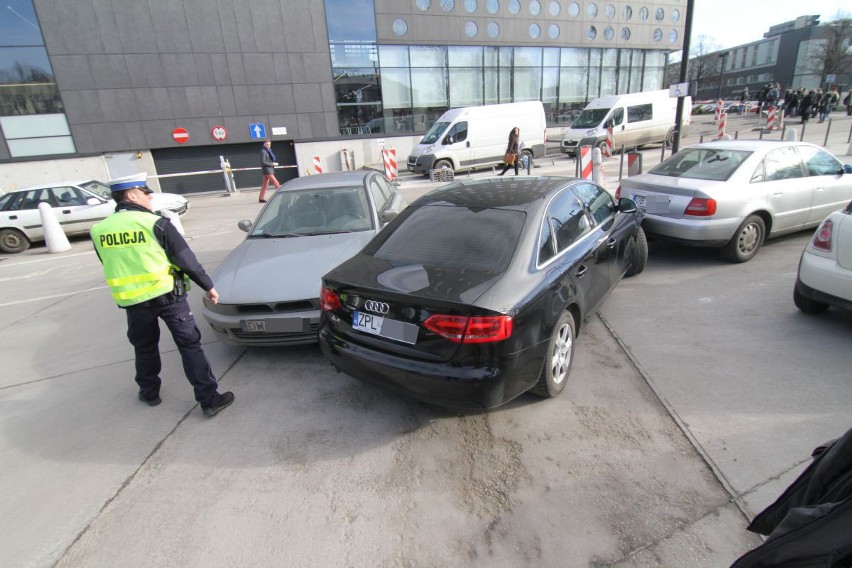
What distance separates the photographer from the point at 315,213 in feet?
17.7

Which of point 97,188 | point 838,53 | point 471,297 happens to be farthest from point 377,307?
point 838,53

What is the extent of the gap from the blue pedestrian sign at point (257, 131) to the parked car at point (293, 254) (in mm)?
16633

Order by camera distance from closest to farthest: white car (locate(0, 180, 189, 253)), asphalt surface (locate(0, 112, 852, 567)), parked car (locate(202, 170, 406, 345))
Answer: asphalt surface (locate(0, 112, 852, 567)), parked car (locate(202, 170, 406, 345)), white car (locate(0, 180, 189, 253))

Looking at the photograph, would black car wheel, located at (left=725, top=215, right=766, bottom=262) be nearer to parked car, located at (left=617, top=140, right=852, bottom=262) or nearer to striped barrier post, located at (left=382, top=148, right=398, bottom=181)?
parked car, located at (left=617, top=140, right=852, bottom=262)

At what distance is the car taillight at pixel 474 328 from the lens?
2.73 m

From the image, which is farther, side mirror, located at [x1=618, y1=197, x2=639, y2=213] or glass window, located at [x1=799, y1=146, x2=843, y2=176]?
glass window, located at [x1=799, y1=146, x2=843, y2=176]

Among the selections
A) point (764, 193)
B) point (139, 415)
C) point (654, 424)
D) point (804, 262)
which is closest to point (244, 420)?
point (139, 415)

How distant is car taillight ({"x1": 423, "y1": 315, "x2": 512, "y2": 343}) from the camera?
273 centimetres

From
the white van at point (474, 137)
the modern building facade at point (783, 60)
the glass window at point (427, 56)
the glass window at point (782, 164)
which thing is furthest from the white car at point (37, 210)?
the modern building facade at point (783, 60)

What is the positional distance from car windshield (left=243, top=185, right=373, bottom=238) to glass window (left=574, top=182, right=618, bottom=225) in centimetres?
228

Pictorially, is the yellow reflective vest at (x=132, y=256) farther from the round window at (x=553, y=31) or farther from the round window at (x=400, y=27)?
the round window at (x=553, y=31)

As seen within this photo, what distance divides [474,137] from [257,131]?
10326 millimetres

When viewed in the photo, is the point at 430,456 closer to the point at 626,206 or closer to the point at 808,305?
the point at 626,206

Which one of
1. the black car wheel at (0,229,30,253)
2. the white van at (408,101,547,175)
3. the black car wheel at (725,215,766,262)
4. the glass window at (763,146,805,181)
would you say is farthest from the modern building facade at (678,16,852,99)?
the black car wheel at (0,229,30,253)
